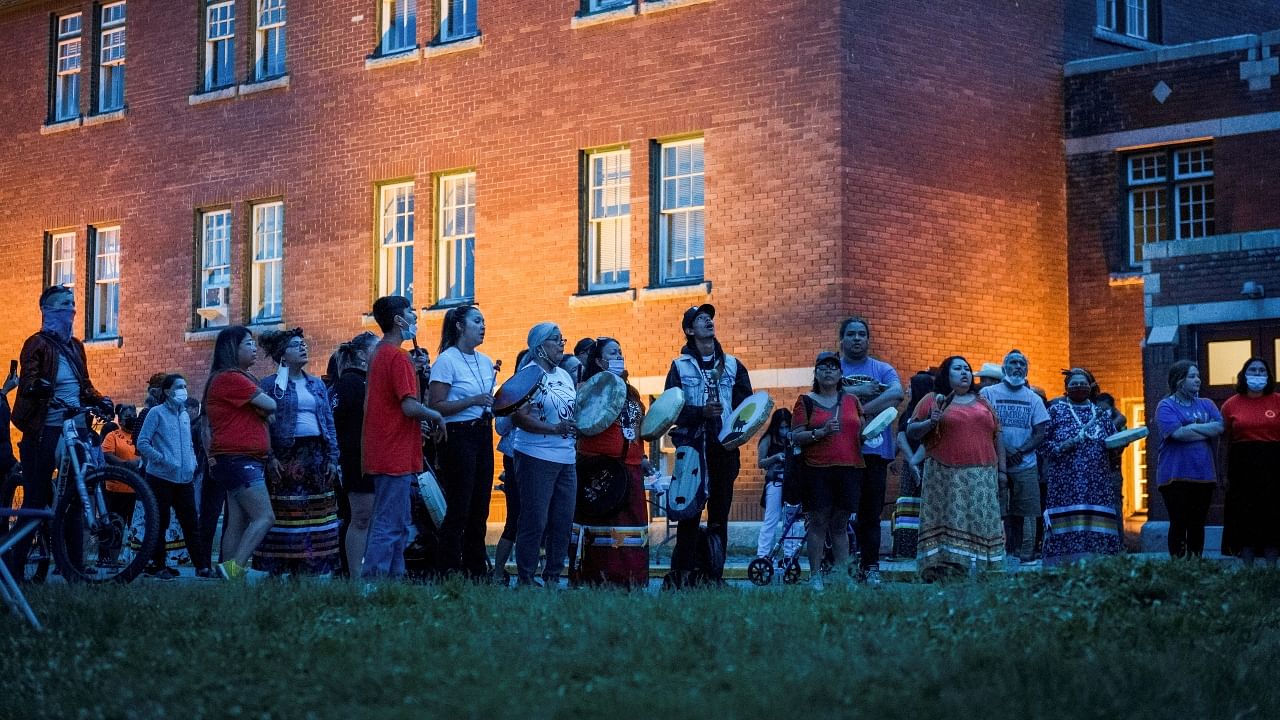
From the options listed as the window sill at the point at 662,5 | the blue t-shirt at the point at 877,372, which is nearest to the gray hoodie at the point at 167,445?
the blue t-shirt at the point at 877,372

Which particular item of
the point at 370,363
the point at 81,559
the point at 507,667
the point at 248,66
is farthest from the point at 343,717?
the point at 248,66

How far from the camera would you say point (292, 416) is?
546 inches

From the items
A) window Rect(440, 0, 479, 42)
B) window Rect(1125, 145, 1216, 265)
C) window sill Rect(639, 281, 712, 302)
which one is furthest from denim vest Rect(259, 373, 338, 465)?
window Rect(1125, 145, 1216, 265)

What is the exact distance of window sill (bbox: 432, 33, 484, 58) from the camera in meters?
25.4

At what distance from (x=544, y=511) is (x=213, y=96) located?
17087mm

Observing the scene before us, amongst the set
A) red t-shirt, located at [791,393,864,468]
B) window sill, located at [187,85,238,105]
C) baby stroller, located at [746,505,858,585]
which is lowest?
baby stroller, located at [746,505,858,585]

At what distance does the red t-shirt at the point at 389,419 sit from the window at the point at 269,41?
16165mm

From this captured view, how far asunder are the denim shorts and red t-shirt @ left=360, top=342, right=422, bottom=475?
108cm

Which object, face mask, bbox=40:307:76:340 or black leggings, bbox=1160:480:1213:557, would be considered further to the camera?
black leggings, bbox=1160:480:1213:557

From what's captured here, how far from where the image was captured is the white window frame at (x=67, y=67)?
101ft

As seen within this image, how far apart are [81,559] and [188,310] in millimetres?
15562

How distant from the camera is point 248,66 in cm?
2819

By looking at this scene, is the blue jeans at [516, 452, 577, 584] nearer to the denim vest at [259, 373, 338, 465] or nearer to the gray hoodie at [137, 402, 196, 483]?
the denim vest at [259, 373, 338, 465]

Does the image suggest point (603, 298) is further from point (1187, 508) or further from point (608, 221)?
point (1187, 508)
